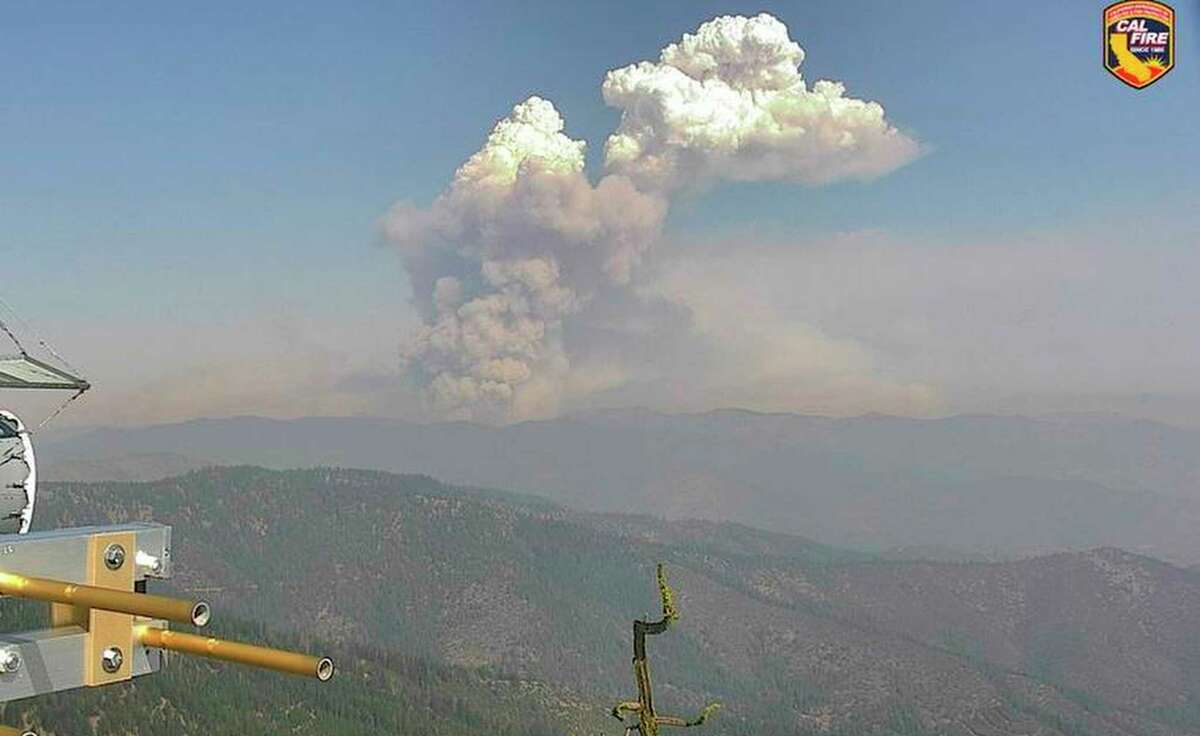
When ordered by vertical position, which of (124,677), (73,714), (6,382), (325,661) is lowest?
(73,714)

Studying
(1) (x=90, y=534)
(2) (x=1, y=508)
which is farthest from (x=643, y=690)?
(1) (x=90, y=534)

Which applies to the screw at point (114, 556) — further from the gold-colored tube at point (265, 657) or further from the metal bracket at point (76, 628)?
the gold-colored tube at point (265, 657)

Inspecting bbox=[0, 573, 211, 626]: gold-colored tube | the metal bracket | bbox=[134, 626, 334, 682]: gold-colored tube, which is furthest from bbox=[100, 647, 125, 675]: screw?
bbox=[134, 626, 334, 682]: gold-colored tube

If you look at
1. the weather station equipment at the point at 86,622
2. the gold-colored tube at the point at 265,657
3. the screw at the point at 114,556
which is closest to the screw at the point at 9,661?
the weather station equipment at the point at 86,622

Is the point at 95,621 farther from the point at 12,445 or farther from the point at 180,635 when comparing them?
the point at 12,445

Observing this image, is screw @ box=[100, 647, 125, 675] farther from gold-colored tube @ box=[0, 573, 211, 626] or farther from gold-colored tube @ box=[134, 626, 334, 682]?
gold-colored tube @ box=[134, 626, 334, 682]
